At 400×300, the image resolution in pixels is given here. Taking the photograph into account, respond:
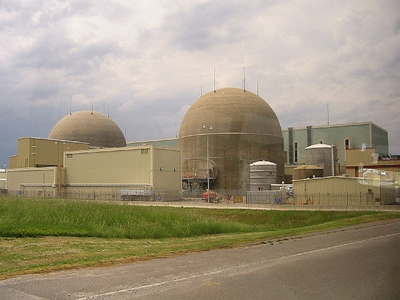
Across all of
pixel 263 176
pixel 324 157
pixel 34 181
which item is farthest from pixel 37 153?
pixel 324 157

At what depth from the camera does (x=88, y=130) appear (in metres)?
95.6

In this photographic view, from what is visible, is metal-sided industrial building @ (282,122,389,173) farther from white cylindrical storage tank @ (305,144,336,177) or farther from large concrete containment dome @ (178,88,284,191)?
large concrete containment dome @ (178,88,284,191)

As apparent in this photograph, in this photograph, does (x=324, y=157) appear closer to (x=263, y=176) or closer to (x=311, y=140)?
(x=263, y=176)

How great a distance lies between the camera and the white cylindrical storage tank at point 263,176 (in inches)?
A: 2645

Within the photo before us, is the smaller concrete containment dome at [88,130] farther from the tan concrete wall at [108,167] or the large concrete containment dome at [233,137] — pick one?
the tan concrete wall at [108,167]

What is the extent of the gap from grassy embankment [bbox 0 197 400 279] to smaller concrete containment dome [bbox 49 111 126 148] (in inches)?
2848

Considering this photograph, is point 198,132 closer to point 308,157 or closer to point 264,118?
point 264,118

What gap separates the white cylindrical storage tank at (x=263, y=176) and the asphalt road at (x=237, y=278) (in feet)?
176

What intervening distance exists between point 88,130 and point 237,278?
8973cm

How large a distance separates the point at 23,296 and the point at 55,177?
60692 mm

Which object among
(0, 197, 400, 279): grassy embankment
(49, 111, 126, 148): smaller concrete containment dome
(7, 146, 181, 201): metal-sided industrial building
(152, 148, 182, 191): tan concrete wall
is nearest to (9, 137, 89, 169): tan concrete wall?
(7, 146, 181, 201): metal-sided industrial building

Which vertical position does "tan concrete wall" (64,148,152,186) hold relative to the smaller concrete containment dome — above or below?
below

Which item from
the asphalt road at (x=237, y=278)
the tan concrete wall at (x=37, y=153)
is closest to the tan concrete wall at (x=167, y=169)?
the tan concrete wall at (x=37, y=153)

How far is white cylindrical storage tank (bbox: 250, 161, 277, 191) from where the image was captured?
67188mm
